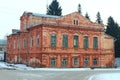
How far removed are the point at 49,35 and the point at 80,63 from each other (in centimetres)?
740

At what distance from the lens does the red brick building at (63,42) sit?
40.1 metres

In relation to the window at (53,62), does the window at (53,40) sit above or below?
above

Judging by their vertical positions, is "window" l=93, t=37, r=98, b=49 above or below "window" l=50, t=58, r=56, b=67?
above

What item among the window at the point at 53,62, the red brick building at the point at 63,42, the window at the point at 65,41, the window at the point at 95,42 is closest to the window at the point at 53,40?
the red brick building at the point at 63,42

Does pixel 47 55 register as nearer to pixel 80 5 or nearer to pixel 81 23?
pixel 81 23

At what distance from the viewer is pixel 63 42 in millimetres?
41719

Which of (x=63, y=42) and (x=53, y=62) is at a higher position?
(x=63, y=42)

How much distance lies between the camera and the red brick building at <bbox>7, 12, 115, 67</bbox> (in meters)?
40.1

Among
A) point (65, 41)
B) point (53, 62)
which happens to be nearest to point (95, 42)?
point (65, 41)

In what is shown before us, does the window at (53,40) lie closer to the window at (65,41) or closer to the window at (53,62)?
the window at (65,41)

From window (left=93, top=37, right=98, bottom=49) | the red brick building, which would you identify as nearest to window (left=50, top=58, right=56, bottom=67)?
the red brick building

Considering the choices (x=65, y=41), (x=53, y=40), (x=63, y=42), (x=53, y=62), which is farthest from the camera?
(x=65, y=41)

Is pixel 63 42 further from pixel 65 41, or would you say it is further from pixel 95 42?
pixel 95 42

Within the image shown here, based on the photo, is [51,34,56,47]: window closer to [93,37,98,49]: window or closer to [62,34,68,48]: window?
[62,34,68,48]: window
